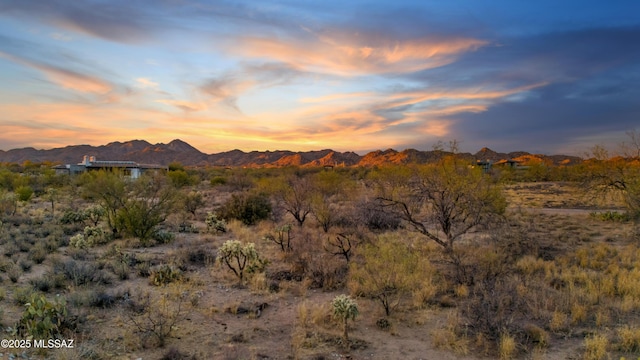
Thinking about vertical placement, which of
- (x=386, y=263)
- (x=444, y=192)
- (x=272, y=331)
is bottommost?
(x=272, y=331)

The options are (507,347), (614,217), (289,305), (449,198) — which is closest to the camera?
(507,347)

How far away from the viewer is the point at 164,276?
36.8 feet

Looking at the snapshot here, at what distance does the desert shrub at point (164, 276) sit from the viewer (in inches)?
429

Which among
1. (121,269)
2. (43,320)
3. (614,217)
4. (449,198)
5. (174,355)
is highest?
(449,198)

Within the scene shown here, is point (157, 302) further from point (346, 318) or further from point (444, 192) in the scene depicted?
point (444, 192)

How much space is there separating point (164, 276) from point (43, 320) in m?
4.08

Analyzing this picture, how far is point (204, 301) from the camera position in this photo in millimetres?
9805

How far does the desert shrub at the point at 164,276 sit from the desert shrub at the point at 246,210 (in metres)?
10.5

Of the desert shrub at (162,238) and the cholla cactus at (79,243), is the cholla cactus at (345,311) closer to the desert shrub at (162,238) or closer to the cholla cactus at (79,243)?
the desert shrub at (162,238)

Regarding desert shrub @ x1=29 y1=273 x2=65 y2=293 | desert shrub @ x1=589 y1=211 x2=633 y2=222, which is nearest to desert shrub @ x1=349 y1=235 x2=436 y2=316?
desert shrub @ x1=29 y1=273 x2=65 y2=293

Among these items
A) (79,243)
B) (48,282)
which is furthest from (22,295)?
(79,243)

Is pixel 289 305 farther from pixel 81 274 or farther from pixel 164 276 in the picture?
pixel 81 274

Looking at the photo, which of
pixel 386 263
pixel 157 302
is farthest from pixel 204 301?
pixel 386 263

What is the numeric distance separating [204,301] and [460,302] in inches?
249
